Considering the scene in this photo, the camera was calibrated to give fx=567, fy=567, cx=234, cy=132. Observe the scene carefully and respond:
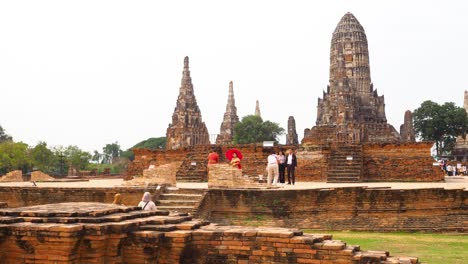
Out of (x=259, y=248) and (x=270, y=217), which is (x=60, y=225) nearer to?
(x=259, y=248)

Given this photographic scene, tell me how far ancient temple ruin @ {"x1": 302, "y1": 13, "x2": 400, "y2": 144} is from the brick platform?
35692 millimetres

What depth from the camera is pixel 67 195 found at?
44.7 feet

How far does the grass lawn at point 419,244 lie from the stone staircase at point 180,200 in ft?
9.88

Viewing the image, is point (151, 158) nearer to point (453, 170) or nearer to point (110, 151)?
point (453, 170)

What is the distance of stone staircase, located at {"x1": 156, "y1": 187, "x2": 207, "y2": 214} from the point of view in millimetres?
11953

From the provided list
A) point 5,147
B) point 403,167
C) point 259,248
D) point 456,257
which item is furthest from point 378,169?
point 5,147

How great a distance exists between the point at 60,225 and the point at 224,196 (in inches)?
299

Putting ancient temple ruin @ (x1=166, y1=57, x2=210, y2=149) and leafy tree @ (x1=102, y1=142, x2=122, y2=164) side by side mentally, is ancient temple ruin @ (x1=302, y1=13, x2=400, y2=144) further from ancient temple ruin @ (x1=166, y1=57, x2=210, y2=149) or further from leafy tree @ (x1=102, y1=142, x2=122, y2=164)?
leafy tree @ (x1=102, y1=142, x2=122, y2=164)

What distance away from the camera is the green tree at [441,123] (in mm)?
50250

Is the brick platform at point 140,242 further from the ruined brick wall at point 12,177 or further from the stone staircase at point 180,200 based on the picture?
the ruined brick wall at point 12,177

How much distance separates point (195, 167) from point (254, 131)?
41.1m

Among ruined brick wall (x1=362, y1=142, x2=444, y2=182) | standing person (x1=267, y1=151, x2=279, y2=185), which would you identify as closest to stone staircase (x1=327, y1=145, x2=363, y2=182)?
ruined brick wall (x1=362, y1=142, x2=444, y2=182)

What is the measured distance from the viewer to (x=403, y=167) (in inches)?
719

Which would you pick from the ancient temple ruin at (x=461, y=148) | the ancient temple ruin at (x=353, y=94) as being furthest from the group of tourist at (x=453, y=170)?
the ancient temple ruin at (x=461, y=148)
